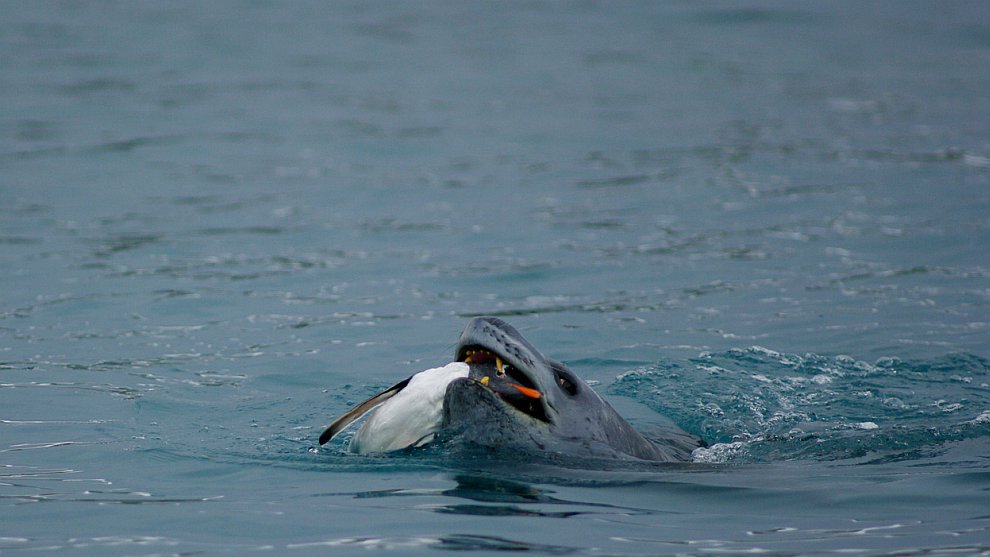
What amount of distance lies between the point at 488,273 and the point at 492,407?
16.2 feet

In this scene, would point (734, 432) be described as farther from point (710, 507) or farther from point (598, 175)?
point (598, 175)

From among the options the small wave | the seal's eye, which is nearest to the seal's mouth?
the seal's eye

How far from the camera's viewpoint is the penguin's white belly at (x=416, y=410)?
17.6ft

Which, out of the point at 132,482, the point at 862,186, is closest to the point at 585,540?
the point at 132,482

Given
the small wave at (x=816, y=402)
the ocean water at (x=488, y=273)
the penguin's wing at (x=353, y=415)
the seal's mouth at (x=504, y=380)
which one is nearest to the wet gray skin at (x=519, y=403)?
the seal's mouth at (x=504, y=380)

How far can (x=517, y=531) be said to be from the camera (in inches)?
185

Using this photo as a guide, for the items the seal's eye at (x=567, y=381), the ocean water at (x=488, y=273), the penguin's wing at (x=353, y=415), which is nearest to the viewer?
the ocean water at (x=488, y=273)

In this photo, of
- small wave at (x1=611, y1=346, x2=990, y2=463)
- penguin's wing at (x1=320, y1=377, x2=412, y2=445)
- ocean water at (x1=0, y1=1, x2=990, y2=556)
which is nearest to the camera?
ocean water at (x1=0, y1=1, x2=990, y2=556)

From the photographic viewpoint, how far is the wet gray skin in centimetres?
528

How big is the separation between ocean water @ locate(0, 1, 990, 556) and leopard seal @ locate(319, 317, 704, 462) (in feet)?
0.40

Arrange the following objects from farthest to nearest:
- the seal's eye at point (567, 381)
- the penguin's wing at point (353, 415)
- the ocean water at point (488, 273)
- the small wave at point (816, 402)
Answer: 1. the small wave at point (816, 402)
2. the seal's eye at point (567, 381)
3. the penguin's wing at point (353, 415)
4. the ocean water at point (488, 273)

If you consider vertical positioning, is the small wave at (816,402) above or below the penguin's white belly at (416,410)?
below

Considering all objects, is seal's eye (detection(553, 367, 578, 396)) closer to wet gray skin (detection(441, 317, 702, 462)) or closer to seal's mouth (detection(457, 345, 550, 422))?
wet gray skin (detection(441, 317, 702, 462))

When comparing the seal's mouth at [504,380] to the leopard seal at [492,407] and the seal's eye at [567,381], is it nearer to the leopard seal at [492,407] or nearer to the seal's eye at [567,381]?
the leopard seal at [492,407]
